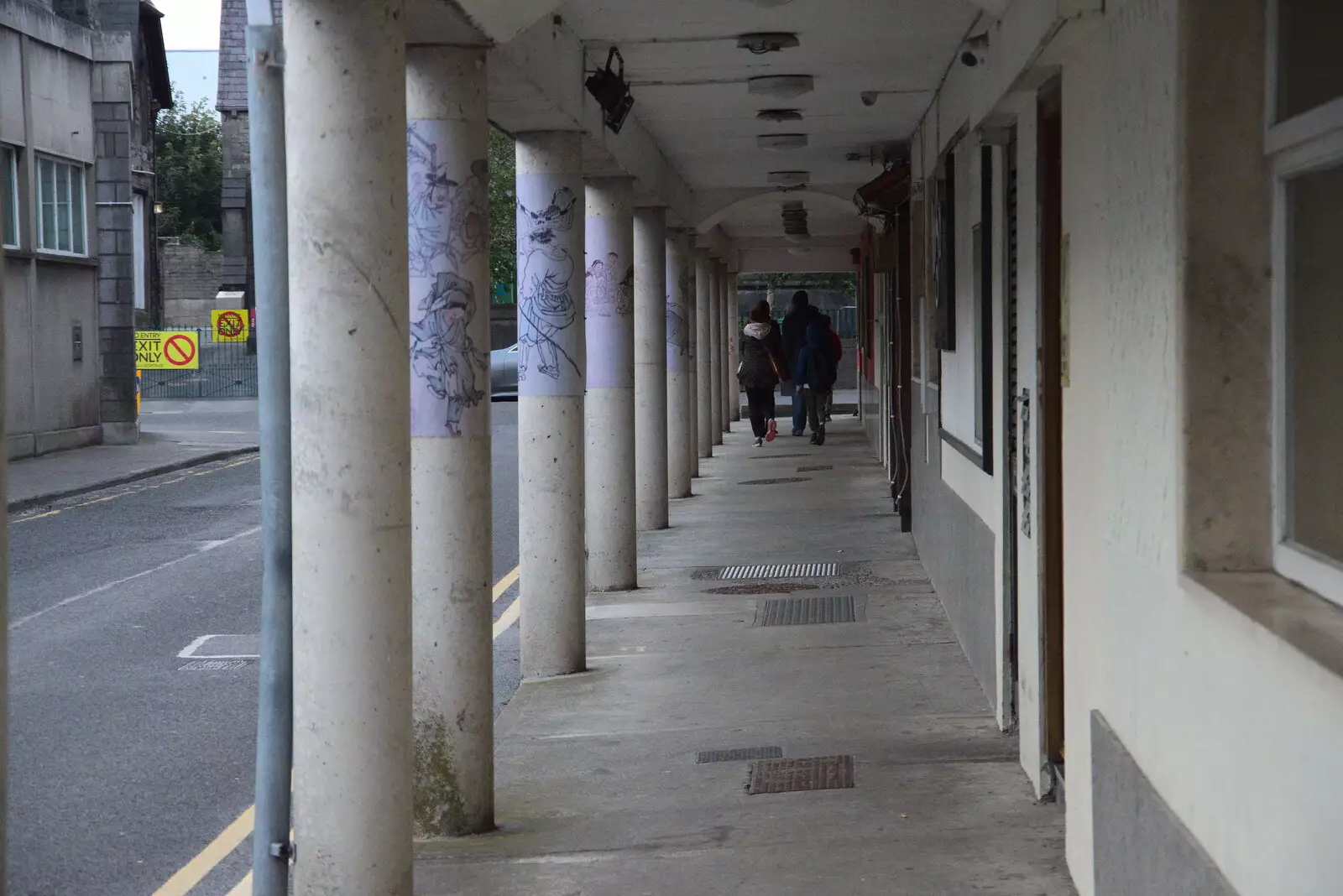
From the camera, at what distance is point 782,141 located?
42.8 feet

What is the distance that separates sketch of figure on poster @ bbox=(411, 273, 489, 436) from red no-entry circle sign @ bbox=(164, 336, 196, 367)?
1210 inches

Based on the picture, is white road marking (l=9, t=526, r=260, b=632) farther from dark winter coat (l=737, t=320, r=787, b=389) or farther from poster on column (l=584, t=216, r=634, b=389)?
dark winter coat (l=737, t=320, r=787, b=389)

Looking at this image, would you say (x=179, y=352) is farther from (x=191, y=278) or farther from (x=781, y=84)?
(x=781, y=84)

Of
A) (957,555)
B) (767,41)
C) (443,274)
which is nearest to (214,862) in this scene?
(443,274)

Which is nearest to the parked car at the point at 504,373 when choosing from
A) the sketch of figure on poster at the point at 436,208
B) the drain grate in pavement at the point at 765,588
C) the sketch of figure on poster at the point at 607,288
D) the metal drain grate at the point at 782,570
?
the metal drain grate at the point at 782,570

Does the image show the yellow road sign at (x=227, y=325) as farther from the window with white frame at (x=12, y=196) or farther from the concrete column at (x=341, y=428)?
the concrete column at (x=341, y=428)

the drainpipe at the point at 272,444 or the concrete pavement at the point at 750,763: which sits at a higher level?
the drainpipe at the point at 272,444

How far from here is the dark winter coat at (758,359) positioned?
2503 centimetres

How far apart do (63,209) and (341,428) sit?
22.4 meters

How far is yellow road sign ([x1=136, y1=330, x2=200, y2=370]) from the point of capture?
35.4 meters

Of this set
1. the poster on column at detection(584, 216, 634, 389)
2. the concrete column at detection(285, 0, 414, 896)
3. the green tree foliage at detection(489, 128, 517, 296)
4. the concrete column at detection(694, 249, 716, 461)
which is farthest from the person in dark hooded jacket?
the green tree foliage at detection(489, 128, 517, 296)

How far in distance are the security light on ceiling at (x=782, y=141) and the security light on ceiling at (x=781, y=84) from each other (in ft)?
8.95

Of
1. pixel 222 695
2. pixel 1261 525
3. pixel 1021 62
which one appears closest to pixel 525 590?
pixel 222 695

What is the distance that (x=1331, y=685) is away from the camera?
2518mm
